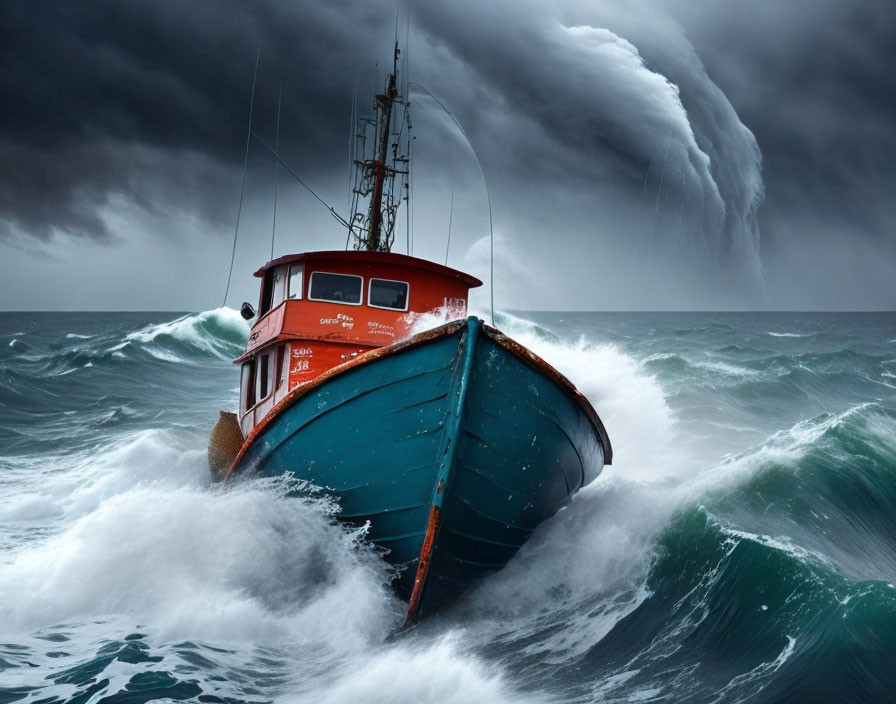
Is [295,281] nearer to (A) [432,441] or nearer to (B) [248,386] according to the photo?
(B) [248,386]

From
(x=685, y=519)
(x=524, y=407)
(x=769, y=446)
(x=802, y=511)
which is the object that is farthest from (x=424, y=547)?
(x=769, y=446)

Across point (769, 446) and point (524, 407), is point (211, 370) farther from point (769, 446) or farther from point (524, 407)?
point (524, 407)

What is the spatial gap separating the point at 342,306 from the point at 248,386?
8.50 ft

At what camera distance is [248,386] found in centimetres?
994

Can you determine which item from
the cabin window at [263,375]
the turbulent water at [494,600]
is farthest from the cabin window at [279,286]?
the turbulent water at [494,600]

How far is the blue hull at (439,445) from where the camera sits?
6133mm

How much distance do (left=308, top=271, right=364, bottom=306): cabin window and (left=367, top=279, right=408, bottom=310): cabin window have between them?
0.14m

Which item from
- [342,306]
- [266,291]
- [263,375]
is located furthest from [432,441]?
[266,291]

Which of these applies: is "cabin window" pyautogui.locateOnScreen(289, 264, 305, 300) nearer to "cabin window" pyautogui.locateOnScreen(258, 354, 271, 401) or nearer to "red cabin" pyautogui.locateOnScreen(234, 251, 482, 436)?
"red cabin" pyautogui.locateOnScreen(234, 251, 482, 436)

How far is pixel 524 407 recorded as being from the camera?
6367 millimetres

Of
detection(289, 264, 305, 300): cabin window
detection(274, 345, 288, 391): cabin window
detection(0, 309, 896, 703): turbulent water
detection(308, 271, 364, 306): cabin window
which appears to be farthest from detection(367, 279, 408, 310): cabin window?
detection(0, 309, 896, 703): turbulent water

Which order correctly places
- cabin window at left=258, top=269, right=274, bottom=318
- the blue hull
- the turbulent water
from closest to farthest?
the turbulent water
the blue hull
cabin window at left=258, top=269, right=274, bottom=318

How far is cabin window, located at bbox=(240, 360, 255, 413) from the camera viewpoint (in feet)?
32.1

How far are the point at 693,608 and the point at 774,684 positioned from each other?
1.36 meters
